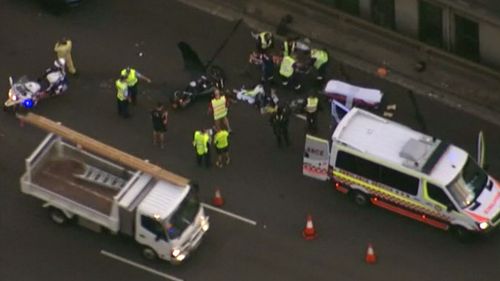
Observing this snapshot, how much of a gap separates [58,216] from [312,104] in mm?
8846

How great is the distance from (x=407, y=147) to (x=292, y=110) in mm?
5720

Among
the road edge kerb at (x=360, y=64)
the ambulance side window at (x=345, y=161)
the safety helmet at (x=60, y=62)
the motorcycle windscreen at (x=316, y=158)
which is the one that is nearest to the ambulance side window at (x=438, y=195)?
the ambulance side window at (x=345, y=161)

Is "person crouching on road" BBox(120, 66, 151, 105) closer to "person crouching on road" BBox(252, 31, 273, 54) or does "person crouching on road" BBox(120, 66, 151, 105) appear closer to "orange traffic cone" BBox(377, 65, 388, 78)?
"person crouching on road" BBox(252, 31, 273, 54)

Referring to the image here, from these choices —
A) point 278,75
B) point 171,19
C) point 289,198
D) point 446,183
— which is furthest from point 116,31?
point 446,183

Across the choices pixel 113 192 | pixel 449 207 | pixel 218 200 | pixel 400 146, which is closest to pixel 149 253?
pixel 113 192

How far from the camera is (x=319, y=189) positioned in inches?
1980

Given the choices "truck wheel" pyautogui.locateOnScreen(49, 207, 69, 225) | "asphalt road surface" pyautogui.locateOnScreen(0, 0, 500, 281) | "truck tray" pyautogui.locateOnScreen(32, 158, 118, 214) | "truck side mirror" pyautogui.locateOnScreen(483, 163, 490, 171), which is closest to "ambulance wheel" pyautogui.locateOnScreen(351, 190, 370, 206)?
"asphalt road surface" pyautogui.locateOnScreen(0, 0, 500, 281)

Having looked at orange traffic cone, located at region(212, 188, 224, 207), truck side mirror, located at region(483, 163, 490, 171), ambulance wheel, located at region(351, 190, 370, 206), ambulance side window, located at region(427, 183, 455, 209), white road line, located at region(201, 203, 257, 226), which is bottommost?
white road line, located at region(201, 203, 257, 226)

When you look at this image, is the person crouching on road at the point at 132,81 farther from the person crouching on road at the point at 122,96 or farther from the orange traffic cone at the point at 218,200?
the orange traffic cone at the point at 218,200

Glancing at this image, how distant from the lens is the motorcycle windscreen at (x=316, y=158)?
49.3m

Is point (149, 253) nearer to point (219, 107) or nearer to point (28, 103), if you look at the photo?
point (219, 107)

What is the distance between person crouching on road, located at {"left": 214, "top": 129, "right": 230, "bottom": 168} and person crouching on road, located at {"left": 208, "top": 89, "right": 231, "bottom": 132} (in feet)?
1.48

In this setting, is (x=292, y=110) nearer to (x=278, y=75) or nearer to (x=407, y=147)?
(x=278, y=75)

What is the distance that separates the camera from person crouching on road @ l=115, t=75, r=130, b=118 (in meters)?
51.7
